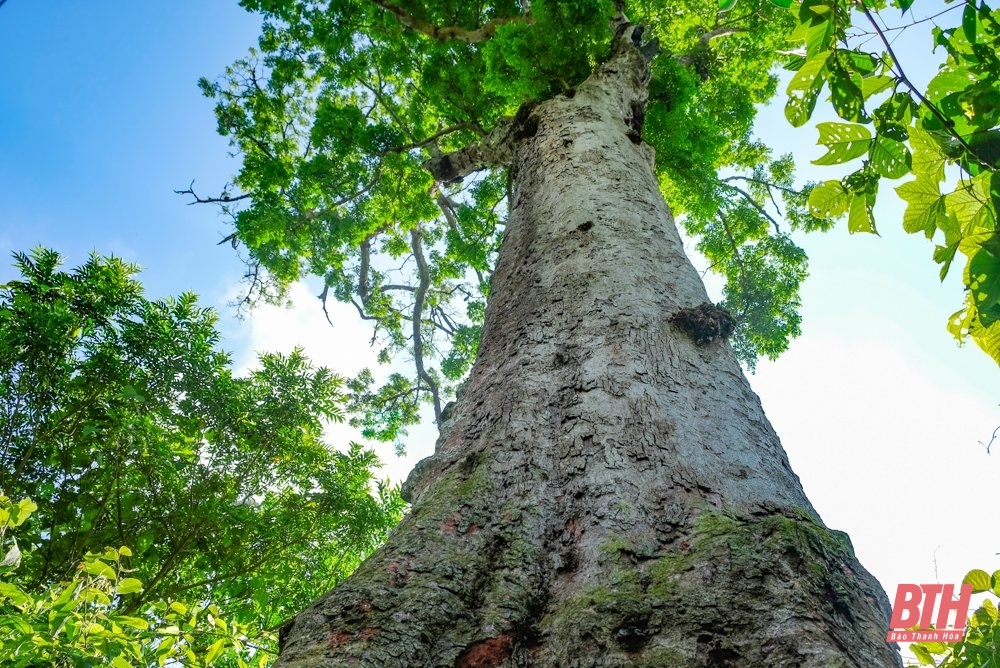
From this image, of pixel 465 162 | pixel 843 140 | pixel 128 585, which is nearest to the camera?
pixel 843 140

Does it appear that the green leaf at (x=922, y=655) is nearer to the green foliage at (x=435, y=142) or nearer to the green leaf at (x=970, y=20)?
Answer: the green leaf at (x=970, y=20)

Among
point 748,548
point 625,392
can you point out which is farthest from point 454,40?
point 748,548

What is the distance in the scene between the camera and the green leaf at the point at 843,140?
2.97 feet

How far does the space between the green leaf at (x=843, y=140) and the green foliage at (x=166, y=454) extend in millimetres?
4162

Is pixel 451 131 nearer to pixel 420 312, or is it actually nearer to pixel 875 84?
pixel 420 312

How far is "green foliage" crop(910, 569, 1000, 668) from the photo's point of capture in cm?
99

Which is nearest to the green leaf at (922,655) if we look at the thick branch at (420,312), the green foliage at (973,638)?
the green foliage at (973,638)

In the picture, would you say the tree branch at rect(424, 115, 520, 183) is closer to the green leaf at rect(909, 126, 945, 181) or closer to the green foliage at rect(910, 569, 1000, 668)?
the green leaf at rect(909, 126, 945, 181)

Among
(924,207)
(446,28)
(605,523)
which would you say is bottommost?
(605,523)

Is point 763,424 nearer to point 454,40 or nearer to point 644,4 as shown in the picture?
point 454,40

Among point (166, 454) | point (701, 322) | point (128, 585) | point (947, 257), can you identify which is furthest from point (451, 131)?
point (947, 257)

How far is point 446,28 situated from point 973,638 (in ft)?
21.8

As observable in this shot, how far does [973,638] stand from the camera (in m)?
1.11

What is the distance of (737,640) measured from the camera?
783 millimetres
